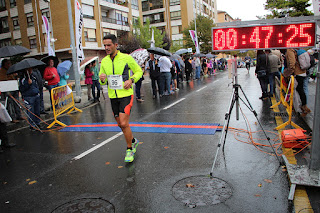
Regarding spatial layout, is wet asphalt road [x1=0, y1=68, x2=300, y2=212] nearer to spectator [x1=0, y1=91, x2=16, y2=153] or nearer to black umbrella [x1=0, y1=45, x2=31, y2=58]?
spectator [x1=0, y1=91, x2=16, y2=153]

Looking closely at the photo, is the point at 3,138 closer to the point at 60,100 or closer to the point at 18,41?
the point at 60,100

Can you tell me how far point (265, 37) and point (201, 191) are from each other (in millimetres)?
2756

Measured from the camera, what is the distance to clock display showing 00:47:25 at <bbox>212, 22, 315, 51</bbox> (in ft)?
13.9

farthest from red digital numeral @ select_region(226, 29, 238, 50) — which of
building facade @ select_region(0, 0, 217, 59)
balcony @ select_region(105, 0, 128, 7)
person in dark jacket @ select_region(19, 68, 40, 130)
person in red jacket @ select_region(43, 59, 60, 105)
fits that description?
balcony @ select_region(105, 0, 128, 7)

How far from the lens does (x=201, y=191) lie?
348cm

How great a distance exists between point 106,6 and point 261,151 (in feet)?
128

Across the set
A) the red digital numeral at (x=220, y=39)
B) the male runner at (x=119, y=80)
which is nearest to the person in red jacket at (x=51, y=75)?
the male runner at (x=119, y=80)

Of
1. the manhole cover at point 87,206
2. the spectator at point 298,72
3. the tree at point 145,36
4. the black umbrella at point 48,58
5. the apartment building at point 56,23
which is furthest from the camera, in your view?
the tree at point 145,36

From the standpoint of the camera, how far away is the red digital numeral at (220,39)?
461 centimetres

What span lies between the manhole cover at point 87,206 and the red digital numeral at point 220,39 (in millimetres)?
3101

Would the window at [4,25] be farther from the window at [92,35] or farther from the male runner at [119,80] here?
the male runner at [119,80]

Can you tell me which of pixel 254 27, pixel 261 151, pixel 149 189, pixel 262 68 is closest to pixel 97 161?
pixel 149 189

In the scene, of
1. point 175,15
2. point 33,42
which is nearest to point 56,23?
point 33,42

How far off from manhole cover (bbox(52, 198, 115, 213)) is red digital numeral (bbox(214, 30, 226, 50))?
10.2 feet
